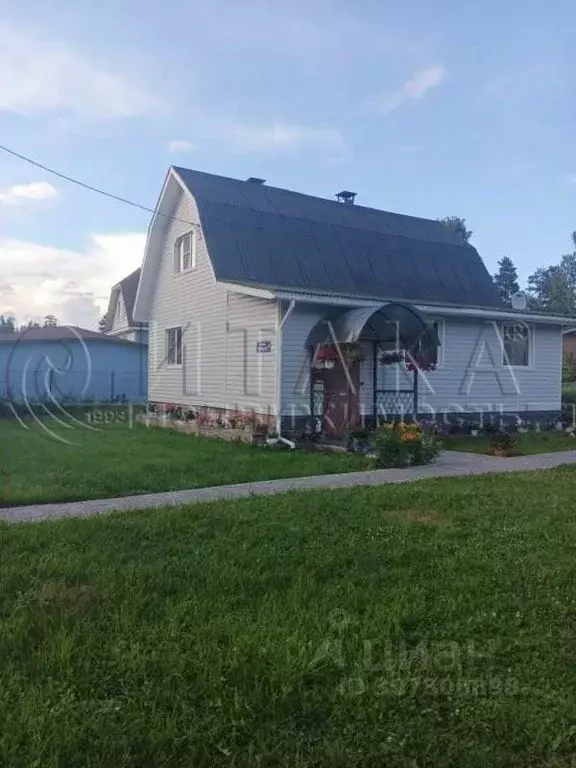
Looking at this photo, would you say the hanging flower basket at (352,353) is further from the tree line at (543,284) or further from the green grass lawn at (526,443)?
the tree line at (543,284)

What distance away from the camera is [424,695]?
3039 mm

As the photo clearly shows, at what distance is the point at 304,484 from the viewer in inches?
331

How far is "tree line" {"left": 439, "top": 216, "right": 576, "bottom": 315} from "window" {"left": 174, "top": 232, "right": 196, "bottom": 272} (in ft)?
124

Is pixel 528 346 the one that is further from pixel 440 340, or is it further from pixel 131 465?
pixel 131 465

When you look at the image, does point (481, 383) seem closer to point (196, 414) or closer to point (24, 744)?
point (196, 414)

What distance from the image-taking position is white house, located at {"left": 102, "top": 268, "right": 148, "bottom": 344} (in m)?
28.1

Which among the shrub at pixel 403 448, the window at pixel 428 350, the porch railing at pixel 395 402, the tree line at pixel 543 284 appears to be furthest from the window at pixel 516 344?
the tree line at pixel 543 284

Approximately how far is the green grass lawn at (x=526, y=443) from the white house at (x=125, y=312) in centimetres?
1623

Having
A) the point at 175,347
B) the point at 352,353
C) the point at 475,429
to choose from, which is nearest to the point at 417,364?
the point at 352,353

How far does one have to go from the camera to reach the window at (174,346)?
1794cm

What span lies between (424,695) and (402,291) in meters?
13.7

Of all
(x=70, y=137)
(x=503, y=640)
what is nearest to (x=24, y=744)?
(x=503, y=640)

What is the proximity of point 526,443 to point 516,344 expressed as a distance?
4.00 m

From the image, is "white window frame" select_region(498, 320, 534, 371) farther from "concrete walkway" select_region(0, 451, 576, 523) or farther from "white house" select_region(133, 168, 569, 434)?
"concrete walkway" select_region(0, 451, 576, 523)
